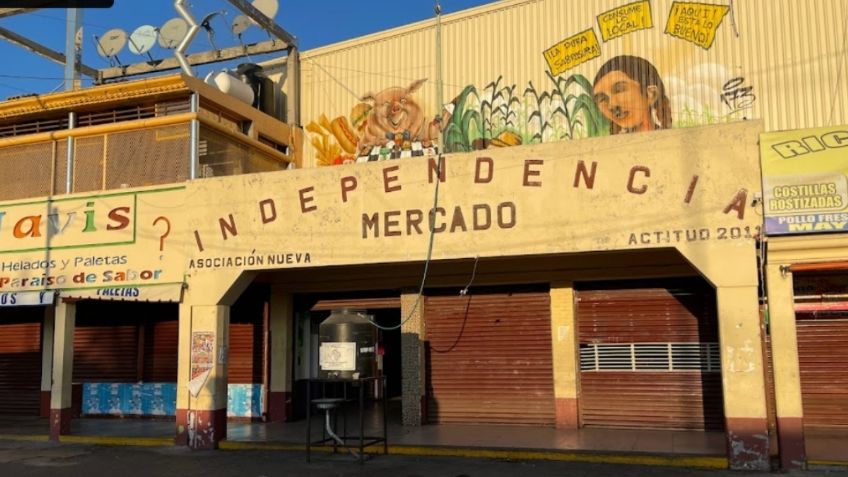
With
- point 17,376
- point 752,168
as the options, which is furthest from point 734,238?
point 17,376

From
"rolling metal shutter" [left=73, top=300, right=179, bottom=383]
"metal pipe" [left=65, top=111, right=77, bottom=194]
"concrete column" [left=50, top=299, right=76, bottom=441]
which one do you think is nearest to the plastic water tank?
"metal pipe" [left=65, top=111, right=77, bottom=194]

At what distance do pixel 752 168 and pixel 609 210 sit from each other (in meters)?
2.11

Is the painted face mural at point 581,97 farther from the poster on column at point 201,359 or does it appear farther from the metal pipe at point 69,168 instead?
the poster on column at point 201,359

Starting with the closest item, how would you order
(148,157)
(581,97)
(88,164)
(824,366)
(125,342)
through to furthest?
1. (824,366)
2. (148,157)
3. (88,164)
4. (581,97)
5. (125,342)

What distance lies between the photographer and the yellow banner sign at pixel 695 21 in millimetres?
14930

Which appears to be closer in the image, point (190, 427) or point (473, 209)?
point (473, 209)

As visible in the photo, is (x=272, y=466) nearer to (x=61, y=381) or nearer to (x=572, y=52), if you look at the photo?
(x=61, y=381)

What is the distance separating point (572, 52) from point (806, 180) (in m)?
6.90

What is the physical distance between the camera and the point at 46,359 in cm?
1839

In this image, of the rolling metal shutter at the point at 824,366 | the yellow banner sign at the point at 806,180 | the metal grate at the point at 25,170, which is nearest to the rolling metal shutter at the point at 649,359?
the rolling metal shutter at the point at 824,366

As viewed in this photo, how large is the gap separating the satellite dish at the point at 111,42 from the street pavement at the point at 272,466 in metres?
11.8

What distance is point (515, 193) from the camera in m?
11.8

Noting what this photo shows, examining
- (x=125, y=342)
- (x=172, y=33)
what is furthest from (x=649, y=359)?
(x=172, y=33)

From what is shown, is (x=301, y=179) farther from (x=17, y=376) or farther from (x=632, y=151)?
(x=17, y=376)
